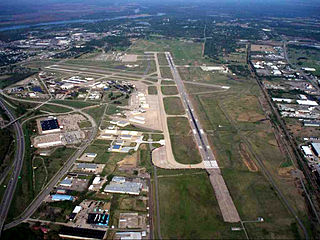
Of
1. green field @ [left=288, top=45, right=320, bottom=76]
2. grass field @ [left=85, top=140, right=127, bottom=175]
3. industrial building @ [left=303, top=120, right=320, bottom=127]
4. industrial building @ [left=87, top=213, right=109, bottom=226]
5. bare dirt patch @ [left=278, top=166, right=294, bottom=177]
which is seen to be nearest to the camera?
industrial building @ [left=87, top=213, right=109, bottom=226]

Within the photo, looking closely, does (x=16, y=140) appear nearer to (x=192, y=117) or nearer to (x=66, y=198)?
(x=66, y=198)

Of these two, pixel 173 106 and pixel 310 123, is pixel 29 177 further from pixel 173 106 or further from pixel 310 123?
pixel 310 123

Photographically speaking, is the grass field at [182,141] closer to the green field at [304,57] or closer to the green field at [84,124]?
the green field at [84,124]

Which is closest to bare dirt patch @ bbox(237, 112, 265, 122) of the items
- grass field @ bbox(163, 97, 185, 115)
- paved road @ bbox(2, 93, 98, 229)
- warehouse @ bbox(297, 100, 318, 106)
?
grass field @ bbox(163, 97, 185, 115)

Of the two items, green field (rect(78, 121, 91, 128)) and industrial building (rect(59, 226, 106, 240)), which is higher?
industrial building (rect(59, 226, 106, 240))

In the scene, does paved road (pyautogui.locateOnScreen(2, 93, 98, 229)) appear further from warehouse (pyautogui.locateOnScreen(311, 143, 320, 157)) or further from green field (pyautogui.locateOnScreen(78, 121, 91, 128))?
warehouse (pyautogui.locateOnScreen(311, 143, 320, 157))

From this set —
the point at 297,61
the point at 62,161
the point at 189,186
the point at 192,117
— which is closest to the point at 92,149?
the point at 62,161

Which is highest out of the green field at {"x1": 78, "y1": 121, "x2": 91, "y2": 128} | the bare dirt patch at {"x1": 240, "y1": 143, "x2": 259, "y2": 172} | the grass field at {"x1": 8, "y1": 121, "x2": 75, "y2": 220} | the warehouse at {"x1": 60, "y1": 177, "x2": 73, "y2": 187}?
the bare dirt patch at {"x1": 240, "y1": 143, "x2": 259, "y2": 172}
